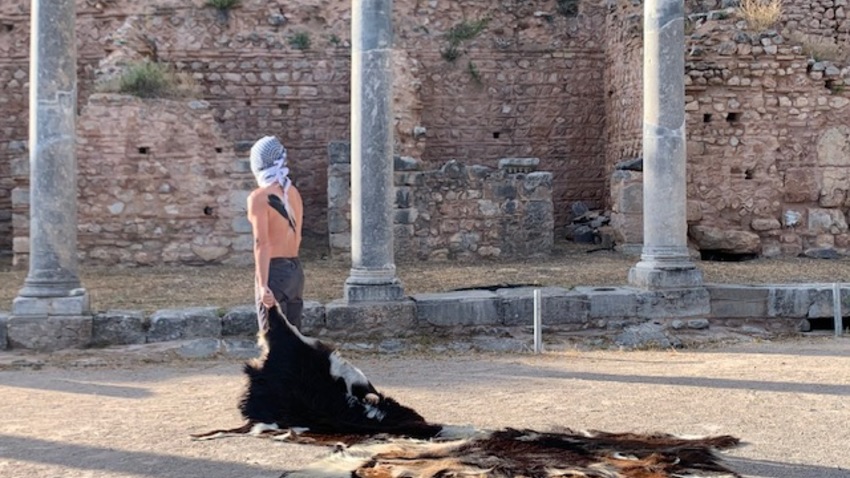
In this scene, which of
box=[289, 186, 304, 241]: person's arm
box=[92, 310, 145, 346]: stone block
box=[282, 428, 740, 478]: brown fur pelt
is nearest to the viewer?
box=[282, 428, 740, 478]: brown fur pelt

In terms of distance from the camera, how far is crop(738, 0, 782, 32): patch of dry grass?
47.9 ft

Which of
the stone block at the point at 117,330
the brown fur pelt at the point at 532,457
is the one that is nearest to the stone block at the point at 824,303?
the brown fur pelt at the point at 532,457

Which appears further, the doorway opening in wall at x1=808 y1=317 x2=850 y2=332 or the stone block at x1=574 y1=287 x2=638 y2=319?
the doorway opening in wall at x1=808 y1=317 x2=850 y2=332

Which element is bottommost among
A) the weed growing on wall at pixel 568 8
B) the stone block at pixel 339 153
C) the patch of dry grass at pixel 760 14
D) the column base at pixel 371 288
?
the column base at pixel 371 288

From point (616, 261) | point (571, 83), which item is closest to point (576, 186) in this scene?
point (571, 83)

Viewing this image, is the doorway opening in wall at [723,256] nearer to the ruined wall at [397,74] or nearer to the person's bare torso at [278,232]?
the ruined wall at [397,74]

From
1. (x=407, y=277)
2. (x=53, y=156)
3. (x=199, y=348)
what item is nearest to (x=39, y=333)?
(x=199, y=348)

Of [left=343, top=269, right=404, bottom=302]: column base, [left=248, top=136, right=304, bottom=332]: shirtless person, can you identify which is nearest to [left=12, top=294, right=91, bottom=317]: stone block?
[left=343, top=269, right=404, bottom=302]: column base

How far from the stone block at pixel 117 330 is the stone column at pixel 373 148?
2193 mm

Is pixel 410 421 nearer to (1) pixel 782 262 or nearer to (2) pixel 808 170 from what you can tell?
(1) pixel 782 262

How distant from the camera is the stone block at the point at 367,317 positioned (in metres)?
8.85

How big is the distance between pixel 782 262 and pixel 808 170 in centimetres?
203

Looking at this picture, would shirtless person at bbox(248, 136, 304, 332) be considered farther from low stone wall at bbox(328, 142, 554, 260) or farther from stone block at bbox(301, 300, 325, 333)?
low stone wall at bbox(328, 142, 554, 260)

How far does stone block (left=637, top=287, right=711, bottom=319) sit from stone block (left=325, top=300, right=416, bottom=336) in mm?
2647
